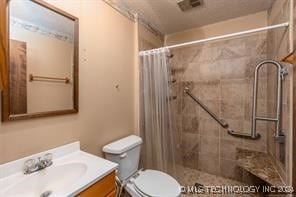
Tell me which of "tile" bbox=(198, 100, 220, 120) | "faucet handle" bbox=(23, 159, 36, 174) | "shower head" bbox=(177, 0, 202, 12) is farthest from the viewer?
"tile" bbox=(198, 100, 220, 120)

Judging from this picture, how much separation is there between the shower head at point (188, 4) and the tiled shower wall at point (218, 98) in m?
0.66

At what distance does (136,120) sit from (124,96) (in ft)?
1.19

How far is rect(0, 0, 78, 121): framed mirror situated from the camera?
1018 millimetres

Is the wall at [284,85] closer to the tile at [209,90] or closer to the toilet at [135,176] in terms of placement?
the tile at [209,90]

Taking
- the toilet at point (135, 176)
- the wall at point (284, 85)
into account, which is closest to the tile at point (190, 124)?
the wall at point (284, 85)

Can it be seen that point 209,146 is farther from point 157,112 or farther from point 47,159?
point 47,159

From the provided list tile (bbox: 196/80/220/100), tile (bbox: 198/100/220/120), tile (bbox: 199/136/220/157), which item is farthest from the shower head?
tile (bbox: 199/136/220/157)

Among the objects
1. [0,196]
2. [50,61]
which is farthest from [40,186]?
[50,61]

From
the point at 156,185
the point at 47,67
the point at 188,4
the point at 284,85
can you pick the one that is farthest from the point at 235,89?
the point at 47,67

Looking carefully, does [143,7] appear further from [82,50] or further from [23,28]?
[23,28]

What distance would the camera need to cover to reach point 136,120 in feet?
6.90

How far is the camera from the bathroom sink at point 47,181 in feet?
3.08

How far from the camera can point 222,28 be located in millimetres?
2363

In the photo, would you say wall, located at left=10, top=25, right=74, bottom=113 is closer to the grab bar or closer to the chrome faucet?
the chrome faucet
